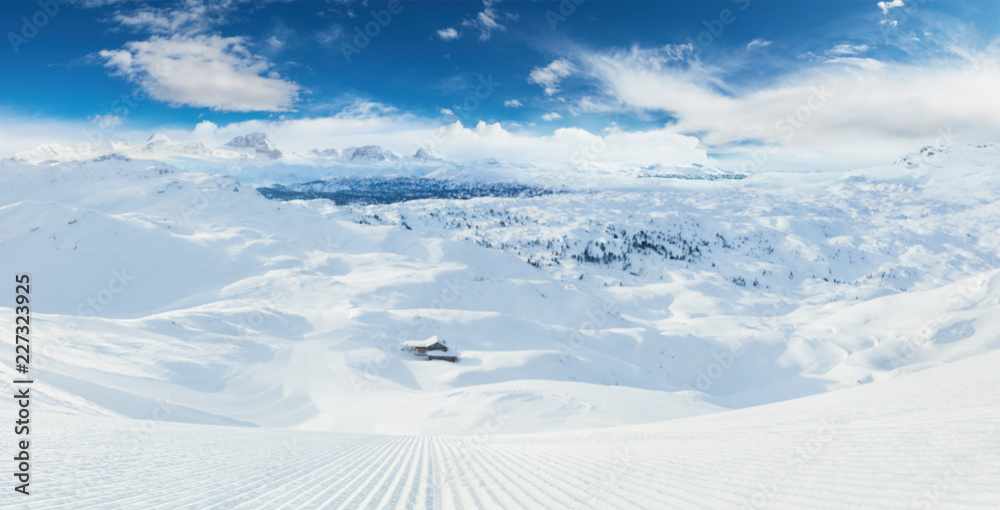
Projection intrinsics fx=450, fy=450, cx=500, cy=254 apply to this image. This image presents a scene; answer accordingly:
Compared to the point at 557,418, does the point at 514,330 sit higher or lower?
higher

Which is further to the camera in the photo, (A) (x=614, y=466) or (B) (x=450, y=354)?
(B) (x=450, y=354)

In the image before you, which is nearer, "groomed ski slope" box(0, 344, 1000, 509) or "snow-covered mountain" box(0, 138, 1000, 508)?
"groomed ski slope" box(0, 344, 1000, 509)

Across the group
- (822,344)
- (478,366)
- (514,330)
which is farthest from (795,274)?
(478,366)

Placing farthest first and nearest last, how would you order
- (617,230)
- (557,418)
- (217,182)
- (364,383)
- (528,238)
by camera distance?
(617,230) → (528,238) → (217,182) → (364,383) → (557,418)

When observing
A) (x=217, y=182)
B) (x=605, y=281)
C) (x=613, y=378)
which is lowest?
(x=613, y=378)

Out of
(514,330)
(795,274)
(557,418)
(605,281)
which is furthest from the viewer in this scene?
(795,274)

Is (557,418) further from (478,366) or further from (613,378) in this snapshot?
(613,378)

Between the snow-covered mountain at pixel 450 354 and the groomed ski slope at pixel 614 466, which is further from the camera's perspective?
the snow-covered mountain at pixel 450 354

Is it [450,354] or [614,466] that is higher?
[450,354]
